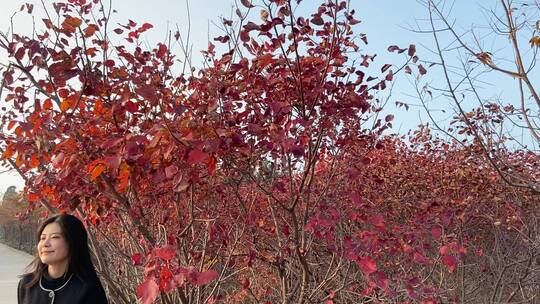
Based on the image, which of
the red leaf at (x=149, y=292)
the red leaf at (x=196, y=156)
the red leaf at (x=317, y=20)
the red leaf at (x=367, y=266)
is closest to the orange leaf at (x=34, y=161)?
the red leaf at (x=196, y=156)

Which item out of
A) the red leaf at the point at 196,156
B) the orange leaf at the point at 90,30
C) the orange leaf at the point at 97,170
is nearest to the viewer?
the red leaf at the point at 196,156

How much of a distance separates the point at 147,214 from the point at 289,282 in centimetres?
115

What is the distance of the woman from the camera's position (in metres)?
2.30

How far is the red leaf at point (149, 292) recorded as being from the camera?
1.64m

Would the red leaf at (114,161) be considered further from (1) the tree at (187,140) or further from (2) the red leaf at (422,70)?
(2) the red leaf at (422,70)

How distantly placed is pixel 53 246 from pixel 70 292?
0.73 feet

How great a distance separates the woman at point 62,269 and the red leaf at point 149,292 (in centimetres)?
77

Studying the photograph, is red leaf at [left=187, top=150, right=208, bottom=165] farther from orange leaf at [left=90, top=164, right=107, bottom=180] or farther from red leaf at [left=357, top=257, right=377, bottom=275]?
red leaf at [left=357, top=257, right=377, bottom=275]

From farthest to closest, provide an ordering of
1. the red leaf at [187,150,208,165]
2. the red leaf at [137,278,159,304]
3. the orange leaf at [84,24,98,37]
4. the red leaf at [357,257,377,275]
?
the orange leaf at [84,24,98,37], the red leaf at [357,257,377,275], the red leaf at [187,150,208,165], the red leaf at [137,278,159,304]

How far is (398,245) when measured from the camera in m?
3.19

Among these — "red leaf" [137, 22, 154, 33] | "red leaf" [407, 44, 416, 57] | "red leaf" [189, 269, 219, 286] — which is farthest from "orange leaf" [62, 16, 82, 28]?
"red leaf" [407, 44, 416, 57]

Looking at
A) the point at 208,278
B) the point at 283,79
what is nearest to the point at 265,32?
the point at 283,79

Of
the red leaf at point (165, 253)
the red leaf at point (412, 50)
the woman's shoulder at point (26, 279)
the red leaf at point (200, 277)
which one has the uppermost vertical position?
the red leaf at point (412, 50)

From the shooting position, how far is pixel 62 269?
7.71ft
